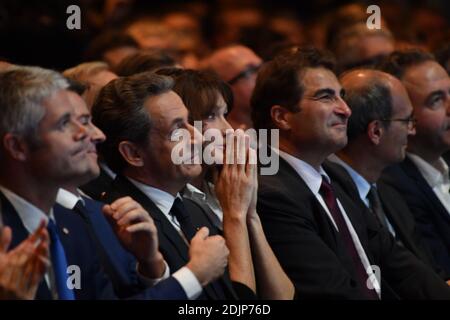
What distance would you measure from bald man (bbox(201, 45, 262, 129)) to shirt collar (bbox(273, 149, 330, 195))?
1.09m

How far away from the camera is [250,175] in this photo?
3.49 meters

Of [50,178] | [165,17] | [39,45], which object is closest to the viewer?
[50,178]

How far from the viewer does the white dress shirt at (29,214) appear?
9.11 ft

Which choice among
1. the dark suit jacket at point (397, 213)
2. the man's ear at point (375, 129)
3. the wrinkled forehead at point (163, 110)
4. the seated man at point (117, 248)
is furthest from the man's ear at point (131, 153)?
the man's ear at point (375, 129)

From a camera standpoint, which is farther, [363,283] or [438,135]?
[438,135]

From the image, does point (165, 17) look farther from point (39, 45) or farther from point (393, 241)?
point (393, 241)

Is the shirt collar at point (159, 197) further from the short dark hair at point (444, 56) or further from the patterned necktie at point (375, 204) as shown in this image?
the short dark hair at point (444, 56)

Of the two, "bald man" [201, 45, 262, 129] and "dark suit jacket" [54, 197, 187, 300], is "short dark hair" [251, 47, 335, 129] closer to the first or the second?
"bald man" [201, 45, 262, 129]

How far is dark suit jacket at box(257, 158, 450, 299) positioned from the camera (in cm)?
354

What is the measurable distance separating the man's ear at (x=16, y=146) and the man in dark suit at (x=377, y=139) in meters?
1.86

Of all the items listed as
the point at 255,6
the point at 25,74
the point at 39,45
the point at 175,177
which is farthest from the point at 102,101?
the point at 255,6

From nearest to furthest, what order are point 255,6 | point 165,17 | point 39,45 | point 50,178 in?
1. point 50,178
2. point 39,45
3. point 165,17
4. point 255,6

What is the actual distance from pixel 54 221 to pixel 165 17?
440 cm

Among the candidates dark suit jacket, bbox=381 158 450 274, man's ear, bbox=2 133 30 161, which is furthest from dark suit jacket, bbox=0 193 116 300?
dark suit jacket, bbox=381 158 450 274
